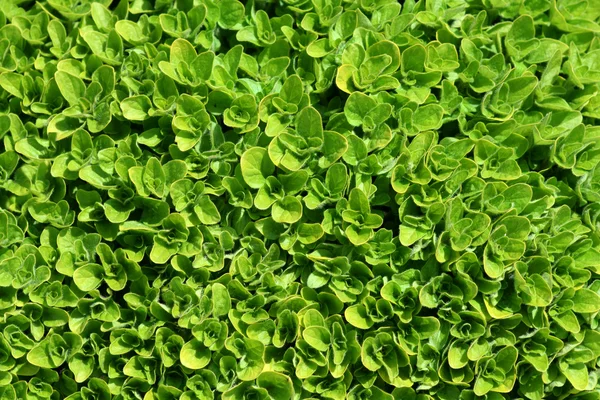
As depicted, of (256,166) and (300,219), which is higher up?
(256,166)

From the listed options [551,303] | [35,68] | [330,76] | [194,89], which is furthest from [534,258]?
[35,68]

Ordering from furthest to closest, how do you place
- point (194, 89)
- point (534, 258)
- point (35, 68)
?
point (35, 68) < point (194, 89) < point (534, 258)

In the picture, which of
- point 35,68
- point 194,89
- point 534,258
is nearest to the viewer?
point 534,258

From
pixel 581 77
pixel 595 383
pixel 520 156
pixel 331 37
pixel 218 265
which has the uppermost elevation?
pixel 331 37

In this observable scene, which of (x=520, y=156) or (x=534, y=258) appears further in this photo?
(x=520, y=156)

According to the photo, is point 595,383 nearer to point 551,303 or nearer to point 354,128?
point 551,303

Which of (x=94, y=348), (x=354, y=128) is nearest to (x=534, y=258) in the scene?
(x=354, y=128)

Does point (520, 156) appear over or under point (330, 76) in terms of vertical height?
under
